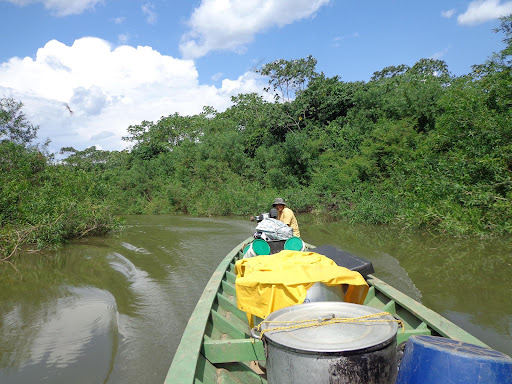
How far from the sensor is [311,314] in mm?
2266

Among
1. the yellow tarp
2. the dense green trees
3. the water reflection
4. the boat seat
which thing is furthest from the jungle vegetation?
the yellow tarp

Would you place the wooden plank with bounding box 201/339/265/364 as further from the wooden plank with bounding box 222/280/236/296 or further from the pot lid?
the wooden plank with bounding box 222/280/236/296

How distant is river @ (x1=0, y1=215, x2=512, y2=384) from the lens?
451 cm

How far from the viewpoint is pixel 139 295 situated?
6977mm

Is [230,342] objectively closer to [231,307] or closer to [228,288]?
[231,307]

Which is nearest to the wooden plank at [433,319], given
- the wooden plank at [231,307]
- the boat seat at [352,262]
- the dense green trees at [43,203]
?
the boat seat at [352,262]

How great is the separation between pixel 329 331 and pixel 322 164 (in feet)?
63.4

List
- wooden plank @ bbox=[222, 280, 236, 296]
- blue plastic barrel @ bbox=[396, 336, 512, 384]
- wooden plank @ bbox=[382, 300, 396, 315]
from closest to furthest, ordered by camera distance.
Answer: blue plastic barrel @ bbox=[396, 336, 512, 384] < wooden plank @ bbox=[382, 300, 396, 315] < wooden plank @ bbox=[222, 280, 236, 296]

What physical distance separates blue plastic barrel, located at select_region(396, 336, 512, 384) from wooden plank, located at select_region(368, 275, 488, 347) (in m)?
0.90

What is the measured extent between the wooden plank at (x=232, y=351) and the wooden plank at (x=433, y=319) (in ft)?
4.61

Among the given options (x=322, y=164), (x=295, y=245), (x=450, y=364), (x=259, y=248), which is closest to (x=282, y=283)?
(x=450, y=364)

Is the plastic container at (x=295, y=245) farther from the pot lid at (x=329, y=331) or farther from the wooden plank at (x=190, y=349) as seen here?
the pot lid at (x=329, y=331)

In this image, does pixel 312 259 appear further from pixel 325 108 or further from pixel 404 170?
pixel 325 108

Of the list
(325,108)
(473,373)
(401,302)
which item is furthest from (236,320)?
(325,108)
